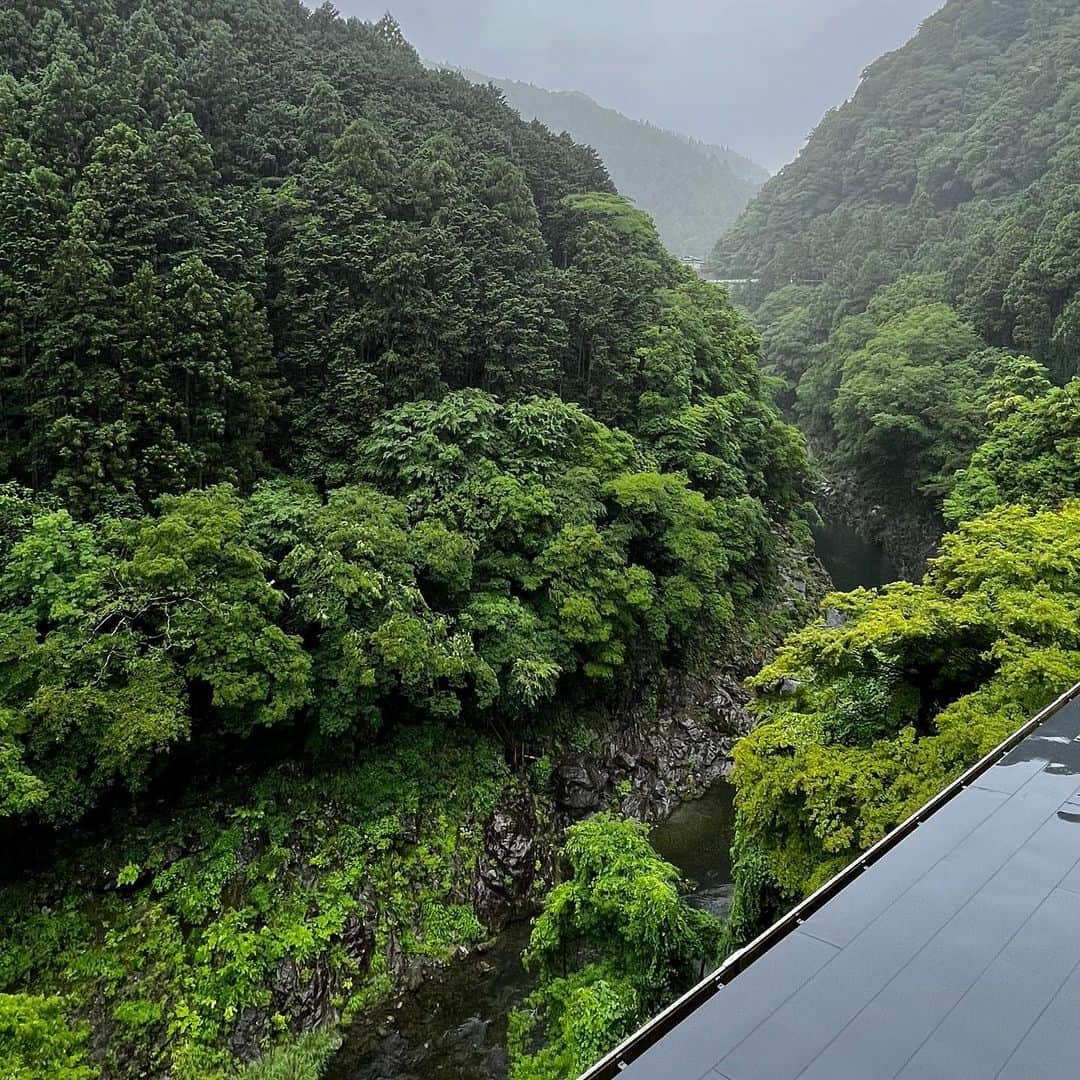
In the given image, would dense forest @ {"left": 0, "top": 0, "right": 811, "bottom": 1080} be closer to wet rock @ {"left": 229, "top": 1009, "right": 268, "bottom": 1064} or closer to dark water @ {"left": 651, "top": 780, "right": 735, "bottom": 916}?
wet rock @ {"left": 229, "top": 1009, "right": 268, "bottom": 1064}

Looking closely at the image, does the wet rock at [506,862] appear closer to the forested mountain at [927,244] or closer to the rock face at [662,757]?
the rock face at [662,757]

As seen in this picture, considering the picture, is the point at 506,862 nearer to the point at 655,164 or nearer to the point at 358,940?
the point at 358,940

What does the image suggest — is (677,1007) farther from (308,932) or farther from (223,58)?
(223,58)

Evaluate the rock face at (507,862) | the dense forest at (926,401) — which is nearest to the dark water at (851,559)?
the dense forest at (926,401)

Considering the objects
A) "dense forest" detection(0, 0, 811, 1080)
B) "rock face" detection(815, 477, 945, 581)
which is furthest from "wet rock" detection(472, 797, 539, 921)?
"rock face" detection(815, 477, 945, 581)

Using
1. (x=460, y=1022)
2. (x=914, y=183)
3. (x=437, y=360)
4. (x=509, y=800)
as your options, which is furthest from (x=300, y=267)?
(x=914, y=183)

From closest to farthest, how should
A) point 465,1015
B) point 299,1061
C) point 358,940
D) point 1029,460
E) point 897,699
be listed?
point 299,1061 < point 897,699 < point 465,1015 < point 358,940 < point 1029,460

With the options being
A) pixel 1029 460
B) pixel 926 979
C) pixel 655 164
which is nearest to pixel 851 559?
pixel 1029 460
